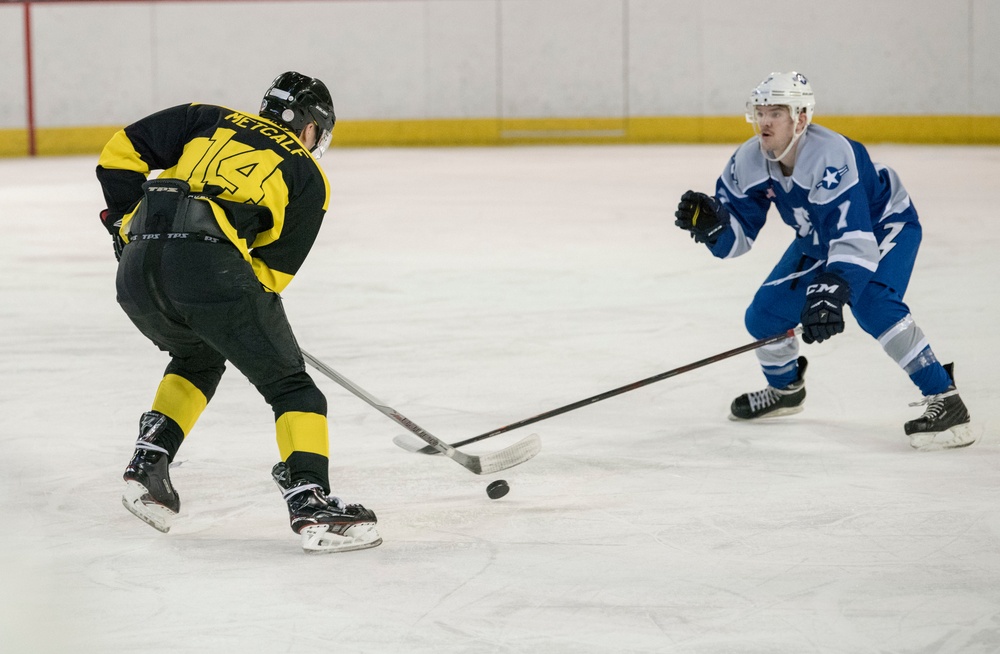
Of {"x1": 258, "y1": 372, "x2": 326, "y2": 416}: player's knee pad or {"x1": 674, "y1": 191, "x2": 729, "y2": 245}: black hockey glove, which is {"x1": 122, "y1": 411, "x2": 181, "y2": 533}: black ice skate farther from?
{"x1": 674, "y1": 191, "x2": 729, "y2": 245}: black hockey glove

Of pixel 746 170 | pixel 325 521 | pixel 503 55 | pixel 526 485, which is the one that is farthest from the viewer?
pixel 503 55

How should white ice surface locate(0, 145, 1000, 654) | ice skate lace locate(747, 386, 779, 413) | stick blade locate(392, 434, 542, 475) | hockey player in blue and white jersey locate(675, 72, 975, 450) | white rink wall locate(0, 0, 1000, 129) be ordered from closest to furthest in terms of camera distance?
1. white ice surface locate(0, 145, 1000, 654)
2. stick blade locate(392, 434, 542, 475)
3. hockey player in blue and white jersey locate(675, 72, 975, 450)
4. ice skate lace locate(747, 386, 779, 413)
5. white rink wall locate(0, 0, 1000, 129)

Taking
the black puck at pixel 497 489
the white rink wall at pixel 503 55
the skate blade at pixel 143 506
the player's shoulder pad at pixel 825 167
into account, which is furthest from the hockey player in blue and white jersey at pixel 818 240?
the white rink wall at pixel 503 55

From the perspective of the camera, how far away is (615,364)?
444 centimetres

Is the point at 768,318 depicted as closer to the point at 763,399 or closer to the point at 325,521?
the point at 763,399

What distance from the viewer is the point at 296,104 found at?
2.82m

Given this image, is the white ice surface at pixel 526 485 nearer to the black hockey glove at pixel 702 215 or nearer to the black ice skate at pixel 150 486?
the black ice skate at pixel 150 486

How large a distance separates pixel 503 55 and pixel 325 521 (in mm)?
11645

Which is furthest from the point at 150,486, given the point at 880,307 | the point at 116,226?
the point at 880,307

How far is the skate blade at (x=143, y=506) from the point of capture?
2709 millimetres

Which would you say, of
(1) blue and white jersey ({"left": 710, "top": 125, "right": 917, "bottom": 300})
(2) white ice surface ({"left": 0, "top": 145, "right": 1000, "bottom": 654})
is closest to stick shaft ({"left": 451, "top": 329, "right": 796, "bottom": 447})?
(2) white ice surface ({"left": 0, "top": 145, "right": 1000, "bottom": 654})

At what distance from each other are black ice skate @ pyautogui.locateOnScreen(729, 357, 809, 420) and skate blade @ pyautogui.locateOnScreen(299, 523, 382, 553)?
4.86ft

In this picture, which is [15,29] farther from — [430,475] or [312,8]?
[430,475]

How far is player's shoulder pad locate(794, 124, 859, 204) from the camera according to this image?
11.1 ft
